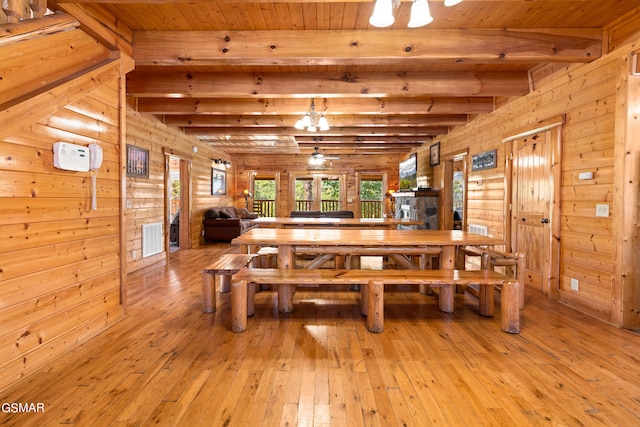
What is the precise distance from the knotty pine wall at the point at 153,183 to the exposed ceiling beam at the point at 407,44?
2582mm

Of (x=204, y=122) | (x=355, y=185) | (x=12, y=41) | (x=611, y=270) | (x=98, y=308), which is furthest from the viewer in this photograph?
(x=355, y=185)

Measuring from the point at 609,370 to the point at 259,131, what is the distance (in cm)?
632

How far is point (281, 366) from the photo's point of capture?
2.10 m

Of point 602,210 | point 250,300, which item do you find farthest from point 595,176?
point 250,300

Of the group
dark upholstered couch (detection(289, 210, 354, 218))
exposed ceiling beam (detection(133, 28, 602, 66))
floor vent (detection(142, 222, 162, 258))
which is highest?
exposed ceiling beam (detection(133, 28, 602, 66))

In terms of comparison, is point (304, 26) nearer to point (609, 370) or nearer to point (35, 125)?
point (35, 125)

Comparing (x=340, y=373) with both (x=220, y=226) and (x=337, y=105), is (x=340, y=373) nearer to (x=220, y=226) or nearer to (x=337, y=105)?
(x=337, y=105)

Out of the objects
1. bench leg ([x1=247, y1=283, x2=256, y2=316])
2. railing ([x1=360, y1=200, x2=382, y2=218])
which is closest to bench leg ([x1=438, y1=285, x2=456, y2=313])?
bench leg ([x1=247, y1=283, x2=256, y2=316])

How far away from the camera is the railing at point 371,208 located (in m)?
11.6

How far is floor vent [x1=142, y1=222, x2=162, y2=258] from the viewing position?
16.9 feet

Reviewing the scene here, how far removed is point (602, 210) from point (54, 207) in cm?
447

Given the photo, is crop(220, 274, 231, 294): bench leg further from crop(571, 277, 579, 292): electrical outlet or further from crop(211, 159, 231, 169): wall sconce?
crop(211, 159, 231, 169): wall sconce

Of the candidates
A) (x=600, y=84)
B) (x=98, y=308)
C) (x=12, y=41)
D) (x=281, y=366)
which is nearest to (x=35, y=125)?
(x=12, y=41)

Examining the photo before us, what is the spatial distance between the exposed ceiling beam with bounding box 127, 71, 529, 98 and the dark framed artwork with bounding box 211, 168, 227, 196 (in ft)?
14.9
